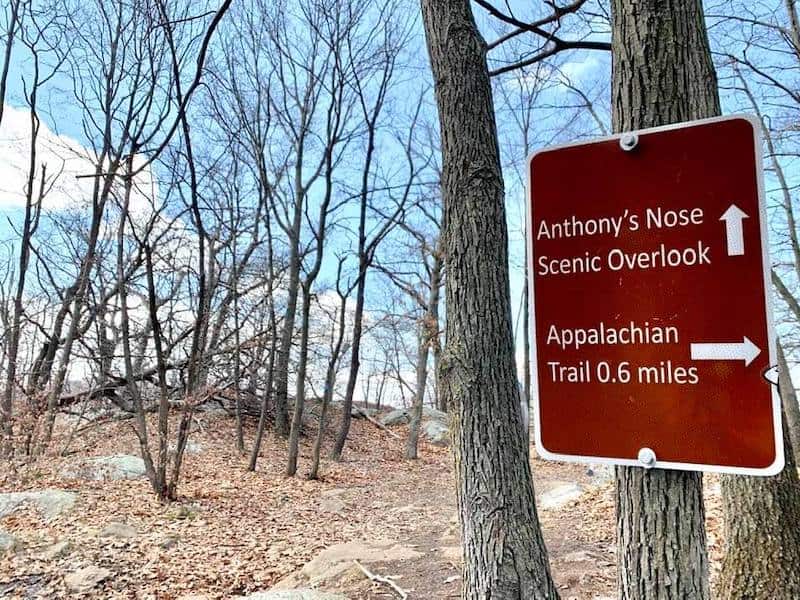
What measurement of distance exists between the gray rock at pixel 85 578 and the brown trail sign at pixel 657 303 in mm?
4542

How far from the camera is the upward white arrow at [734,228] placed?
981 mm

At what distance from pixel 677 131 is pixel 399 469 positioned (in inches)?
435

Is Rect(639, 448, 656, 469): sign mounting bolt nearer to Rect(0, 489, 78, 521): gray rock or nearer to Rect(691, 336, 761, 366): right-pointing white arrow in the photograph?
Rect(691, 336, 761, 366): right-pointing white arrow

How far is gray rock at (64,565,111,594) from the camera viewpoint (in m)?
4.18

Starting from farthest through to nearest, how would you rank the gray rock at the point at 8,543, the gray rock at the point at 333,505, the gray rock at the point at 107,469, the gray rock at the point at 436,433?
the gray rock at the point at 436,433, the gray rock at the point at 107,469, the gray rock at the point at 333,505, the gray rock at the point at 8,543

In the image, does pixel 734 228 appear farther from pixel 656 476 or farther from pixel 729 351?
pixel 656 476

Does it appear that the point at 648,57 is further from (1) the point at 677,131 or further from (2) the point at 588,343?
(2) the point at 588,343

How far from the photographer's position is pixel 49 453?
834 centimetres

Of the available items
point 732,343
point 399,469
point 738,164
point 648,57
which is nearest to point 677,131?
point 738,164

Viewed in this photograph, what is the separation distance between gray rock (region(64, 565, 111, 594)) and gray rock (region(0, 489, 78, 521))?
1.76 meters

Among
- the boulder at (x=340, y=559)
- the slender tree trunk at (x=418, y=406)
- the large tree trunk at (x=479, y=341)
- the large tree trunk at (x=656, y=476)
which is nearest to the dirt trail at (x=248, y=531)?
the boulder at (x=340, y=559)

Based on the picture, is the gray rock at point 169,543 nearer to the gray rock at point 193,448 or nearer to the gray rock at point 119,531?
the gray rock at point 119,531

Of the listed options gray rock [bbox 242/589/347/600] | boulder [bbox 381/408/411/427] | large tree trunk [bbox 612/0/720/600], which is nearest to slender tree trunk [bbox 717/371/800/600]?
large tree trunk [bbox 612/0/720/600]

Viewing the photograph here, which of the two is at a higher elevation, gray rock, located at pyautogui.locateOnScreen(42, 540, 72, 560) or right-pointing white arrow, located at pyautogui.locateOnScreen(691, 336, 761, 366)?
right-pointing white arrow, located at pyautogui.locateOnScreen(691, 336, 761, 366)
